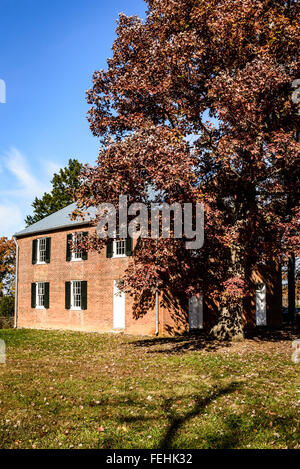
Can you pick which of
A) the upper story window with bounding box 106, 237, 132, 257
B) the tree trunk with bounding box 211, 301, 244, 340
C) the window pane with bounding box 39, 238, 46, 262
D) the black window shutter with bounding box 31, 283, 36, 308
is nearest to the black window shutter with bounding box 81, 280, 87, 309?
the upper story window with bounding box 106, 237, 132, 257

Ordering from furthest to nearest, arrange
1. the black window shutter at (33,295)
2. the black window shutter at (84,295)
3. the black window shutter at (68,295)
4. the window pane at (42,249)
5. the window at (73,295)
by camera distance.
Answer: the black window shutter at (33,295), the window pane at (42,249), the black window shutter at (68,295), the window at (73,295), the black window shutter at (84,295)

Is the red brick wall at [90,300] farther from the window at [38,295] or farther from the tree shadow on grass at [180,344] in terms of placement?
the tree shadow on grass at [180,344]

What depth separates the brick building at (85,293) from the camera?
20.4m

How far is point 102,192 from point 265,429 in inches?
362

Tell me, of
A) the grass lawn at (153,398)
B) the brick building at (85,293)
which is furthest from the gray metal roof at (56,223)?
the grass lawn at (153,398)

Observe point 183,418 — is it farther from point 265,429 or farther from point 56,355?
point 56,355

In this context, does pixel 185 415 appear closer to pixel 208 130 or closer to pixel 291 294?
pixel 208 130

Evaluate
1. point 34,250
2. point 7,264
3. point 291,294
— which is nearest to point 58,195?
point 7,264

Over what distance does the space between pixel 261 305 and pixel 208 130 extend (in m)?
13.3

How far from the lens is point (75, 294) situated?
78.2 ft

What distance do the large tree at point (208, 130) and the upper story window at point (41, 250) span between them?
11.3 meters

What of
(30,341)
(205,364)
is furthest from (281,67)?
(30,341)

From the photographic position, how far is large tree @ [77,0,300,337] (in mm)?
12266

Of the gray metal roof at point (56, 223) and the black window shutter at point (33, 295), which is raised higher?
the gray metal roof at point (56, 223)
